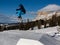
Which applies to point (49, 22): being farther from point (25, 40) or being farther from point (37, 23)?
point (25, 40)

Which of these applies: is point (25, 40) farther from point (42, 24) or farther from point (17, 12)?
point (42, 24)

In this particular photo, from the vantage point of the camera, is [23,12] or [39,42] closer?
[39,42]

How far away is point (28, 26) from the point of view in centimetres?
1488

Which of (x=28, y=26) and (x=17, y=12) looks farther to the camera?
(x=28, y=26)

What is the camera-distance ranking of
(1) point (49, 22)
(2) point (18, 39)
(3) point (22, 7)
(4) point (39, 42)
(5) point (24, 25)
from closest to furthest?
(4) point (39, 42) < (2) point (18, 39) < (3) point (22, 7) < (5) point (24, 25) < (1) point (49, 22)

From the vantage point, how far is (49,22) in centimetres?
1547

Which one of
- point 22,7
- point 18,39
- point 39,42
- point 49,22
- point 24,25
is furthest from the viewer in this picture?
point 49,22

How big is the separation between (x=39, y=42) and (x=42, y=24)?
10.7 meters

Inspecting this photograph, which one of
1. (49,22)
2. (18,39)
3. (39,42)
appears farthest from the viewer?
(49,22)

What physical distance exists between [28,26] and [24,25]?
57cm

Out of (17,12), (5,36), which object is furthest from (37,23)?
(5,36)

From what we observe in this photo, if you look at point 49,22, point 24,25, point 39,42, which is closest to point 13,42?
point 39,42

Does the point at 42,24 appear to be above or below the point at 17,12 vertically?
below

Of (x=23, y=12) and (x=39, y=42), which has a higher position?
(x=23, y=12)
